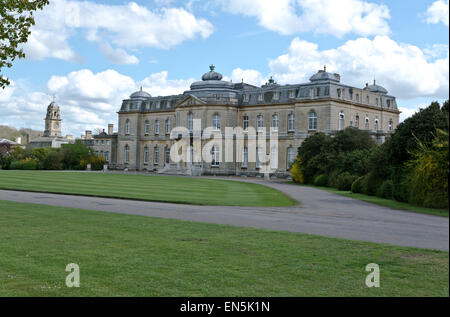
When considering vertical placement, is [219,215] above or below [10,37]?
below

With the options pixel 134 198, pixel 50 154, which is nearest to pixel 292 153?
pixel 50 154

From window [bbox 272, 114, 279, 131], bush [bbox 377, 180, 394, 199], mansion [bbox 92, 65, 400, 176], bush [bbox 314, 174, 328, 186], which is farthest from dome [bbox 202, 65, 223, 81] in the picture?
bush [bbox 377, 180, 394, 199]

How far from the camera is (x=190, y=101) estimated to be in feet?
226

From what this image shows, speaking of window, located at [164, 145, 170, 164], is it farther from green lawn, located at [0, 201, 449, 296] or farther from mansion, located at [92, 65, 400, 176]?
green lawn, located at [0, 201, 449, 296]

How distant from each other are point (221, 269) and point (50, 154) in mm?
69656

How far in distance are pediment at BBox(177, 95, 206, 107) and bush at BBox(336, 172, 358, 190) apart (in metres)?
32.9

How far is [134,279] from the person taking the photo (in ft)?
23.1

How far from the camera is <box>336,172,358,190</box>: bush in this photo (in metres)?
37.1

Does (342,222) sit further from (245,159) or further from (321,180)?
(245,159)

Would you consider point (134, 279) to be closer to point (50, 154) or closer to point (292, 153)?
point (292, 153)

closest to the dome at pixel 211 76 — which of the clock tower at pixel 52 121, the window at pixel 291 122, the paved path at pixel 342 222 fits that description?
the window at pixel 291 122

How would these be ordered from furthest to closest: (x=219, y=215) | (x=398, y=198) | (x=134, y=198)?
(x=398, y=198), (x=134, y=198), (x=219, y=215)

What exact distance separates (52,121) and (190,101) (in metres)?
73.5

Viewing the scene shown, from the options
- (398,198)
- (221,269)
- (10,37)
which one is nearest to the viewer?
(221,269)
